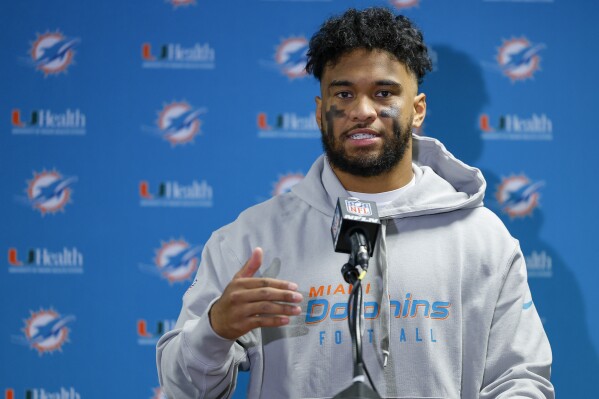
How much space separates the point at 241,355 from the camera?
1.54 metres

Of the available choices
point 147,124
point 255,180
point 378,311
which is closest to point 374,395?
point 378,311

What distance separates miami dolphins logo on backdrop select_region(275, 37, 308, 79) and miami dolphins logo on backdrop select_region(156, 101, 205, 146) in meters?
0.34

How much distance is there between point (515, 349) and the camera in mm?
1497

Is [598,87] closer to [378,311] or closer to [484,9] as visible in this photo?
[484,9]

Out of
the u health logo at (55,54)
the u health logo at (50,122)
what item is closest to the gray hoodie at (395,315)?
the u health logo at (50,122)

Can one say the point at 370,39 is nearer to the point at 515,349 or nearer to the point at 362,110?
the point at 362,110

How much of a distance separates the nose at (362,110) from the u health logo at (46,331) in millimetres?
1344

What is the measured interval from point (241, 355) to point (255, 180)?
108cm

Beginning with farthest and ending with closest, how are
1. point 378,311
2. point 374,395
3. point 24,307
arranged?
point 24,307 → point 378,311 → point 374,395

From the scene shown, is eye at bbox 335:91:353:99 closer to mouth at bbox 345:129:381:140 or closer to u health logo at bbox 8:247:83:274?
mouth at bbox 345:129:381:140

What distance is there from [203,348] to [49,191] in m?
1.36

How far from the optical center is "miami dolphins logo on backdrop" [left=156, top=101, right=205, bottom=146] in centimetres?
255

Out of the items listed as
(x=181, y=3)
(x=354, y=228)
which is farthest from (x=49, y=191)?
(x=354, y=228)

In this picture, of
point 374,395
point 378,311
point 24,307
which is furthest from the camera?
point 24,307
